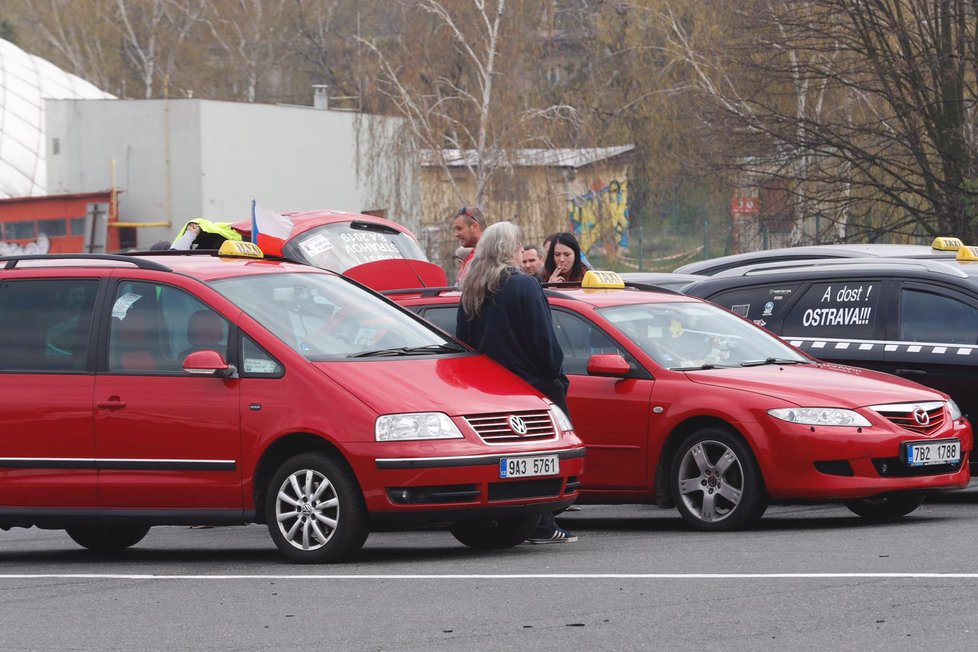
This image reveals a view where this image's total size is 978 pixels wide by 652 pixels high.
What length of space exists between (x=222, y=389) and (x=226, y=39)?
64999mm

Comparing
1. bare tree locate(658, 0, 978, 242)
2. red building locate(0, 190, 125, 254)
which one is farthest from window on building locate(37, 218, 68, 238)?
bare tree locate(658, 0, 978, 242)

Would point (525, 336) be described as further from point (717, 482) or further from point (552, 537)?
point (717, 482)

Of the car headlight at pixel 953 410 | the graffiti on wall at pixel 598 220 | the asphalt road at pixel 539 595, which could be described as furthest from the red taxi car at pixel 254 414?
the graffiti on wall at pixel 598 220

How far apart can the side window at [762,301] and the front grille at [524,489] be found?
4.02m

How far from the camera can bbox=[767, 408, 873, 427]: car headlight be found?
994 cm

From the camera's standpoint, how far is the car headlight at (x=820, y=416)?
9.94 meters

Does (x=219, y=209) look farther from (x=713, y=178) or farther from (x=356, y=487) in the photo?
(x=356, y=487)

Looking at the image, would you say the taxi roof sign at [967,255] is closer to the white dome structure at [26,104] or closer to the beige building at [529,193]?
the beige building at [529,193]

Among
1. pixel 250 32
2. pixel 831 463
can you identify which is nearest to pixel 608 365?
pixel 831 463

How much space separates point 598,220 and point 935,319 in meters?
32.7

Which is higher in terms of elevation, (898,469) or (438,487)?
(438,487)

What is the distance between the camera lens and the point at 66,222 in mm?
55781

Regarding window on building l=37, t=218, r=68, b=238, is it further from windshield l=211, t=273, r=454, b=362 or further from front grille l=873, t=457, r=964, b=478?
front grille l=873, t=457, r=964, b=478

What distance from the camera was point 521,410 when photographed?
9047 mm
